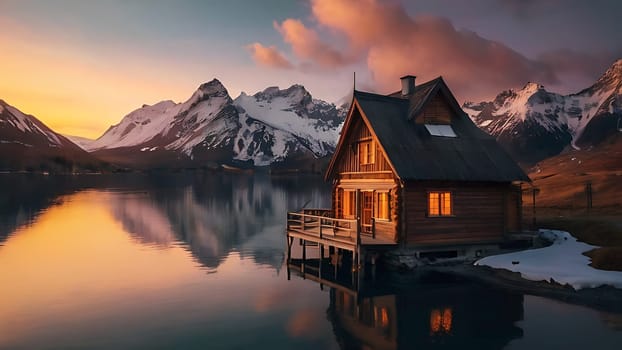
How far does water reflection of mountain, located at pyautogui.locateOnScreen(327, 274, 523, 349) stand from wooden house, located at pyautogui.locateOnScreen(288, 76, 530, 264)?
13.0ft

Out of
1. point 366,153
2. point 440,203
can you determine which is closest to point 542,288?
point 440,203

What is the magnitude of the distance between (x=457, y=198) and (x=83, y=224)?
50080 mm

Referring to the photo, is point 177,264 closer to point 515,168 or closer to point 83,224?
point 515,168

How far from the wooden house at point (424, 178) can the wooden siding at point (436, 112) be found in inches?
2.7

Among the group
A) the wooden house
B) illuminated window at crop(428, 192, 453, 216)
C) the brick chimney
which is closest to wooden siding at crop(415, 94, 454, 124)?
the wooden house

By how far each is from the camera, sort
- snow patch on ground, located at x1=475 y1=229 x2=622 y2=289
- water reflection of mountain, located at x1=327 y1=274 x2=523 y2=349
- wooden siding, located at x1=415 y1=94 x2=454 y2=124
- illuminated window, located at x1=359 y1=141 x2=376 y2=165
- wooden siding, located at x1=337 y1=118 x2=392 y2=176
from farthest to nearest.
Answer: wooden siding, located at x1=415 y1=94 x2=454 y2=124 → illuminated window, located at x1=359 y1=141 x2=376 y2=165 → wooden siding, located at x1=337 y1=118 x2=392 y2=176 → snow patch on ground, located at x1=475 y1=229 x2=622 y2=289 → water reflection of mountain, located at x1=327 y1=274 x2=523 y2=349

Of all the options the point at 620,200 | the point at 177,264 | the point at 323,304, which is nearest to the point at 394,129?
the point at 323,304

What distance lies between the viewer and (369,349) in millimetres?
18062

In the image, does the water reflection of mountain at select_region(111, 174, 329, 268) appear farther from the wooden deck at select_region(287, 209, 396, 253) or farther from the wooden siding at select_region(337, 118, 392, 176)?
the wooden siding at select_region(337, 118, 392, 176)

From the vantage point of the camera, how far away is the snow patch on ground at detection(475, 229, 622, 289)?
23.2 metres

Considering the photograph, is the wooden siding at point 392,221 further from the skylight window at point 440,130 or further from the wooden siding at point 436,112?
the wooden siding at point 436,112

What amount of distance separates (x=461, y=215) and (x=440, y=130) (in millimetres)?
6184

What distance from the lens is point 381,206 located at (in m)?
30.8

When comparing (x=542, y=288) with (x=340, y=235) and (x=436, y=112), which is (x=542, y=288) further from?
(x=436, y=112)
